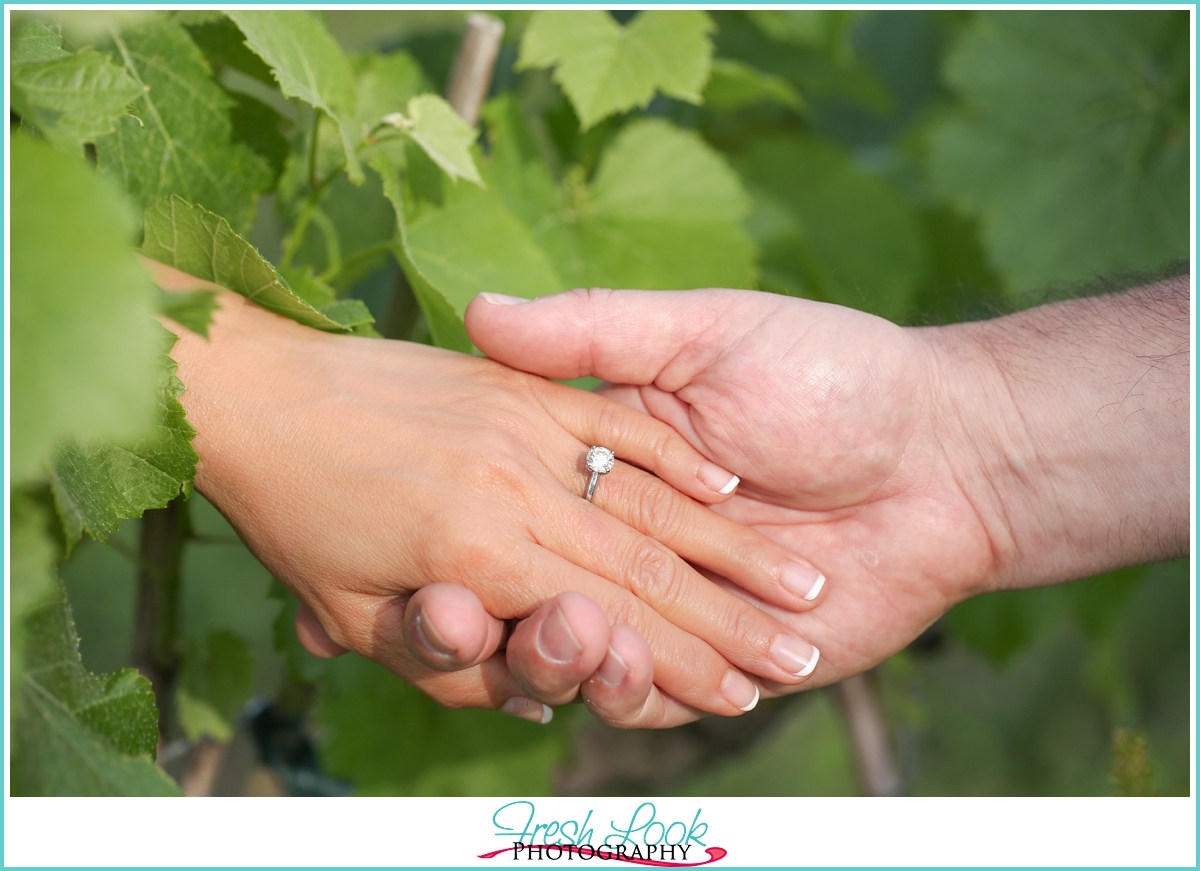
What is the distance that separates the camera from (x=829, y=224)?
2111mm

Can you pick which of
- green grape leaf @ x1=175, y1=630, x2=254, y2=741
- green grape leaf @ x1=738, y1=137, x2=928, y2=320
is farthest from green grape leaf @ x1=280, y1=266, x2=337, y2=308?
green grape leaf @ x1=738, y1=137, x2=928, y2=320

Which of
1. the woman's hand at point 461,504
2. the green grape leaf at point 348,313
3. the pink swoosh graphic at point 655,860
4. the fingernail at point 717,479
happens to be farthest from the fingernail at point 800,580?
the green grape leaf at point 348,313

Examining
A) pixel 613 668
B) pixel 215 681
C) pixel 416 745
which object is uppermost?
pixel 613 668

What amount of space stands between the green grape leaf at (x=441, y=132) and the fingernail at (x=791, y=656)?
0.71 metres

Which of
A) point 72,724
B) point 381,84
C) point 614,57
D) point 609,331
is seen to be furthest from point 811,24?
point 72,724

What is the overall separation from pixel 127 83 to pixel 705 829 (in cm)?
104

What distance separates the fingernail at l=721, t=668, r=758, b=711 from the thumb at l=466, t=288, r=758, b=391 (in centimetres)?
41

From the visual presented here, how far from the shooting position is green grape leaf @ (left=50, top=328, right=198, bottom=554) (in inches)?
34.8

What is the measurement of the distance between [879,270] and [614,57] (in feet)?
3.08

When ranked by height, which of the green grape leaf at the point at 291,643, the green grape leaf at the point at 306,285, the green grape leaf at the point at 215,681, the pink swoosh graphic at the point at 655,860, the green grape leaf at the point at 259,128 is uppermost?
the green grape leaf at the point at 259,128

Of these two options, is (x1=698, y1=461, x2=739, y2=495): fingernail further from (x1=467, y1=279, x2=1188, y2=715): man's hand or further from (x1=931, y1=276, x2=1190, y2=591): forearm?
(x1=931, y1=276, x2=1190, y2=591): forearm

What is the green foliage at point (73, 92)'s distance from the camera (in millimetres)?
777

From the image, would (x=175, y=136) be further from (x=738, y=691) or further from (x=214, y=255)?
(x=738, y=691)

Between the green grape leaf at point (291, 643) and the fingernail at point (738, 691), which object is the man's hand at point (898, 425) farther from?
the green grape leaf at point (291, 643)
